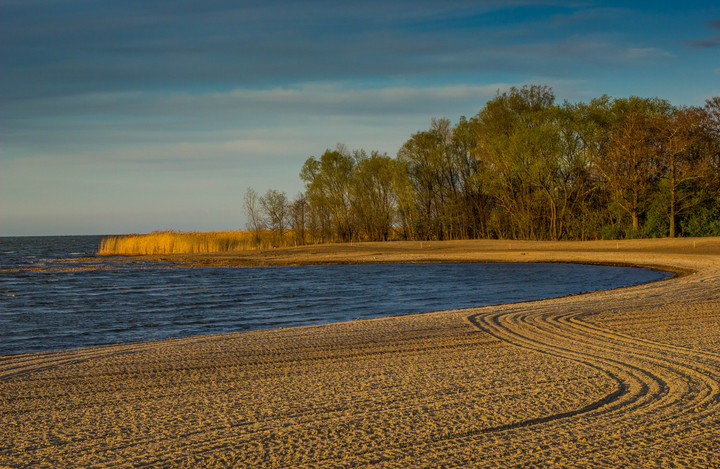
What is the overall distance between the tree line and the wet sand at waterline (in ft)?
113

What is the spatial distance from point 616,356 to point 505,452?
15.2 feet

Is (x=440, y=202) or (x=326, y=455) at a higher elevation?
(x=440, y=202)

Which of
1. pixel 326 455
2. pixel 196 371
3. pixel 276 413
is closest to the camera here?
pixel 326 455

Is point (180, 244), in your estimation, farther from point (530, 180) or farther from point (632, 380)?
point (632, 380)

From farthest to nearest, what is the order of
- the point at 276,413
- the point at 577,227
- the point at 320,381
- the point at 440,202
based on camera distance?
1. the point at 440,202
2. the point at 577,227
3. the point at 320,381
4. the point at 276,413

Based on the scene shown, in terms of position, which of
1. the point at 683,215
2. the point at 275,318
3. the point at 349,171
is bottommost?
the point at 275,318

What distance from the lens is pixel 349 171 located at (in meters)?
65.9

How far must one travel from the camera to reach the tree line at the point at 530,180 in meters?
44.2

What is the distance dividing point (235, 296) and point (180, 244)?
3470 centimetres

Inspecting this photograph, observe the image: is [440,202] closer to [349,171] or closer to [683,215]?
[349,171]

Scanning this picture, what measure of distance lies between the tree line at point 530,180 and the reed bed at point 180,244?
254 cm

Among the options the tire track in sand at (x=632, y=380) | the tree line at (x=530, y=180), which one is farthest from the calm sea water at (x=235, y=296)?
the tree line at (x=530, y=180)

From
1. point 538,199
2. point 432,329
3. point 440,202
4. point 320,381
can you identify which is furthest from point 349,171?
point 320,381

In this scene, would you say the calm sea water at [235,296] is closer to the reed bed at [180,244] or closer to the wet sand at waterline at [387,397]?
the wet sand at waterline at [387,397]
